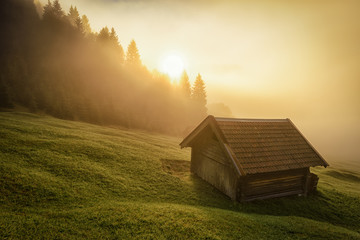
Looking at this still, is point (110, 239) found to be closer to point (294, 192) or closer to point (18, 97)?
point (294, 192)

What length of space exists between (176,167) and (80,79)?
59552 millimetres

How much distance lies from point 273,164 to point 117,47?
86.3 m

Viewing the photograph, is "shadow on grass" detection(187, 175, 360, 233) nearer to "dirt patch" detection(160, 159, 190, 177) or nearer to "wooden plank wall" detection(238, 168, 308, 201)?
"wooden plank wall" detection(238, 168, 308, 201)

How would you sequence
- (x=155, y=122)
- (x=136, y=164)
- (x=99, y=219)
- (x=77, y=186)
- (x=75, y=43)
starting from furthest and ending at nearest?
1. (x=75, y=43)
2. (x=155, y=122)
3. (x=136, y=164)
4. (x=77, y=186)
5. (x=99, y=219)

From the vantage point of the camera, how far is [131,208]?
376 inches

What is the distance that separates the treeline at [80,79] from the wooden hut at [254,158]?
122 ft

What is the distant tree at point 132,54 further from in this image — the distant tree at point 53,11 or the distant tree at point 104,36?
the distant tree at point 53,11

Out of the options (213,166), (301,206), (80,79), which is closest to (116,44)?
(80,79)

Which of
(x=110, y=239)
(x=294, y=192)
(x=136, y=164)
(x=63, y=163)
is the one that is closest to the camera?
(x=110, y=239)

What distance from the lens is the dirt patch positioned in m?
17.8

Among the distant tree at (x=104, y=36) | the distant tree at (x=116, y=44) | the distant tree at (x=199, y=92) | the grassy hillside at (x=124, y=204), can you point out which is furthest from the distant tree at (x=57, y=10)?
the grassy hillside at (x=124, y=204)

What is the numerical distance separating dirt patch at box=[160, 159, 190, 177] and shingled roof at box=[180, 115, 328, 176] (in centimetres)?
337

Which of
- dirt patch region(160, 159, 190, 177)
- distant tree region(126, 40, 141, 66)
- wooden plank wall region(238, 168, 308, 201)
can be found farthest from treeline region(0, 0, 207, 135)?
wooden plank wall region(238, 168, 308, 201)

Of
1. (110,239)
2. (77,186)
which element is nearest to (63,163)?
(77,186)
